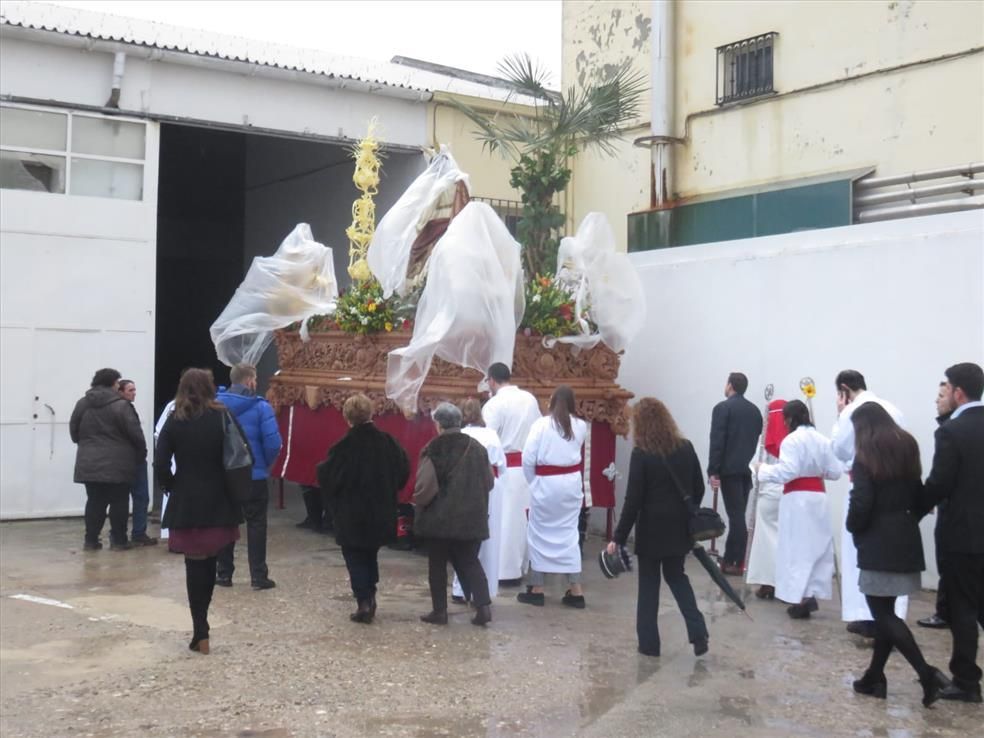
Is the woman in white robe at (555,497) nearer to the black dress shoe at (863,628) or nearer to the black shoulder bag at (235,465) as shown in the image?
the black dress shoe at (863,628)

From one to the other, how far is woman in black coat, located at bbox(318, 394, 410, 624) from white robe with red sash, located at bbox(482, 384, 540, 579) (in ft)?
4.65

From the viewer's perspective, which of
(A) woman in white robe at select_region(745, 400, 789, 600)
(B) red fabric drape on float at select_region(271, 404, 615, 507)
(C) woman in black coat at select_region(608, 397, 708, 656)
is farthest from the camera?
(B) red fabric drape on float at select_region(271, 404, 615, 507)

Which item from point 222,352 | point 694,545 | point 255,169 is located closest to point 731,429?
point 694,545

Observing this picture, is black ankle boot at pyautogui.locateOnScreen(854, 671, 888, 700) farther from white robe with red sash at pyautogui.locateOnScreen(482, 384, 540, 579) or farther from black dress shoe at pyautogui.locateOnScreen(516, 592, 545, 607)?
white robe with red sash at pyautogui.locateOnScreen(482, 384, 540, 579)

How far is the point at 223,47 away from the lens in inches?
656

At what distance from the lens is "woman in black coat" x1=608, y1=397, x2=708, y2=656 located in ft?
22.6

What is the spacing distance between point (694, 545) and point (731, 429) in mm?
2901

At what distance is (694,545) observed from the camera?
7008 mm

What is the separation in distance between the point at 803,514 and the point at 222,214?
53.6ft

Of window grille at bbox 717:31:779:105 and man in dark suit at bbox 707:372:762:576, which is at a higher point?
window grille at bbox 717:31:779:105

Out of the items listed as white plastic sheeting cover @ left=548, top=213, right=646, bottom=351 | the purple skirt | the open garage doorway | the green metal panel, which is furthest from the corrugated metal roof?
the purple skirt

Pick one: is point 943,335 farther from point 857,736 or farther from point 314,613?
point 314,613

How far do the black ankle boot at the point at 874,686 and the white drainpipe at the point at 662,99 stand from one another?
1018 cm

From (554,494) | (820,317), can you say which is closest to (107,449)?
(554,494)
